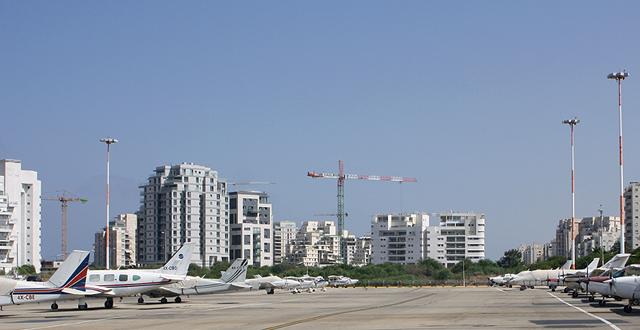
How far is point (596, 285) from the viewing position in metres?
47.9

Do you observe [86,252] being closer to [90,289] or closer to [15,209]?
[90,289]

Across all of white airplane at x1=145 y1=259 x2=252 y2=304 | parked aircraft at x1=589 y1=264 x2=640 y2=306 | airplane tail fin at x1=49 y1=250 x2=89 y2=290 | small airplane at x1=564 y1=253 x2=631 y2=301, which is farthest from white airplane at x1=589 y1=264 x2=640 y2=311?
white airplane at x1=145 y1=259 x2=252 y2=304

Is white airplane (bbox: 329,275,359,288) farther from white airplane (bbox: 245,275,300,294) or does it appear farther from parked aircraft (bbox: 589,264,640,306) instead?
parked aircraft (bbox: 589,264,640,306)

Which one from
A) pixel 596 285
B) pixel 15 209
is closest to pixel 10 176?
pixel 15 209

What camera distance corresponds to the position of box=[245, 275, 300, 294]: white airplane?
95438mm

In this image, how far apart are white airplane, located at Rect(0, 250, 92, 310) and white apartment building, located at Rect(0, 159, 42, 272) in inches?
4052

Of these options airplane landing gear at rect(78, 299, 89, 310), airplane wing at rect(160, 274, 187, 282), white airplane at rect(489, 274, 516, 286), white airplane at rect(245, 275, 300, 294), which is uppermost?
airplane wing at rect(160, 274, 187, 282)

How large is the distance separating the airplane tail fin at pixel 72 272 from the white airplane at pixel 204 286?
358 inches

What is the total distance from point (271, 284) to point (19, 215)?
83.9 m

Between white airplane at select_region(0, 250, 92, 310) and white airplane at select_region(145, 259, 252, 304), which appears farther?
white airplane at select_region(145, 259, 252, 304)

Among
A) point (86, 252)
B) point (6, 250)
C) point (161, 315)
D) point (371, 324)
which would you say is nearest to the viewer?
point (371, 324)

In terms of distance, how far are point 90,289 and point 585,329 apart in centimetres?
2838

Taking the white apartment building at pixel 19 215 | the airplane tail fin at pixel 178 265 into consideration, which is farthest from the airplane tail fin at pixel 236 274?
the white apartment building at pixel 19 215

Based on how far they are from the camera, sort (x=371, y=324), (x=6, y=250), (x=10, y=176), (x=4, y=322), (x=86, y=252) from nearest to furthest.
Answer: (x=371, y=324), (x=4, y=322), (x=86, y=252), (x=6, y=250), (x=10, y=176)
